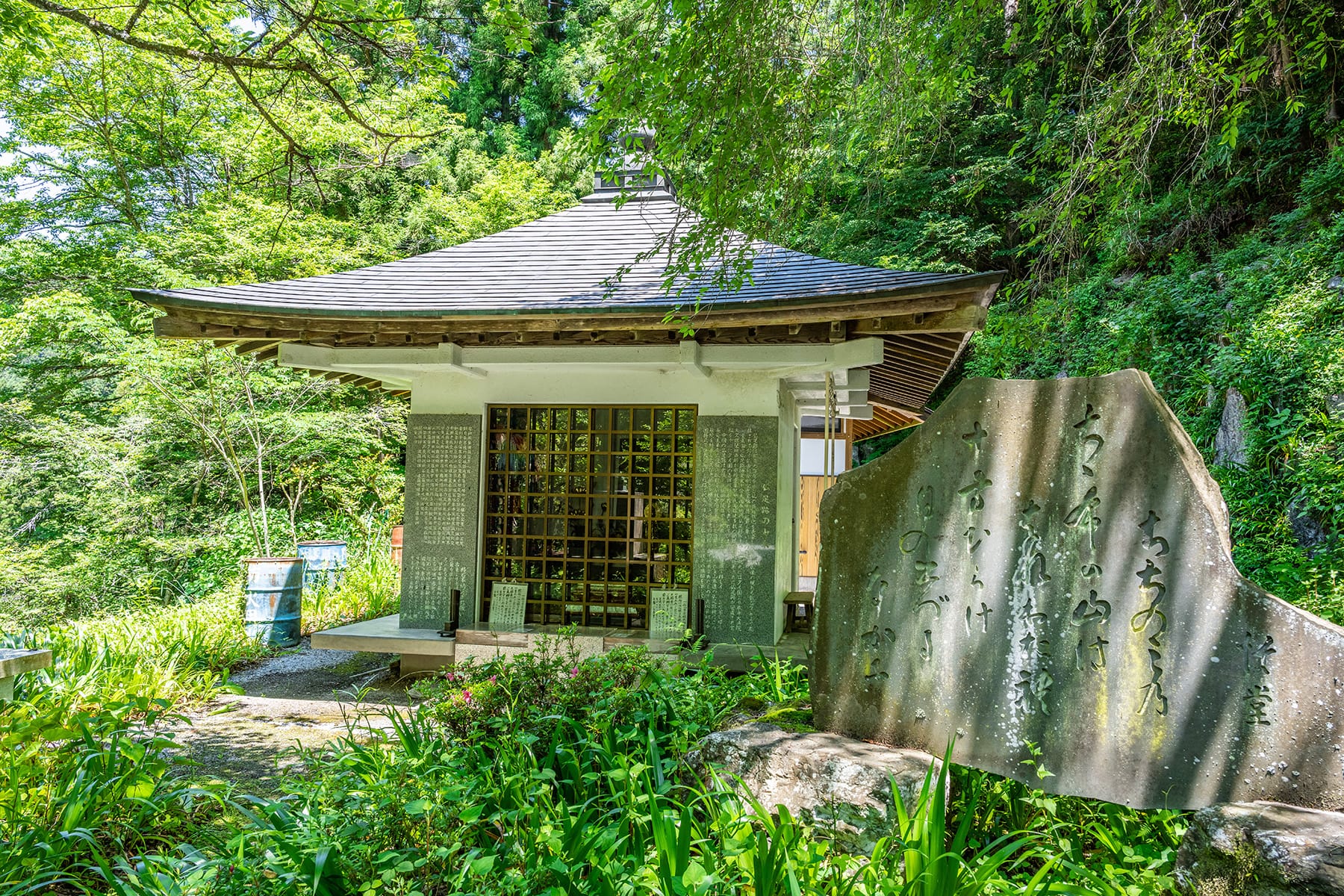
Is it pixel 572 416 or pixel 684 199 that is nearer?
pixel 684 199

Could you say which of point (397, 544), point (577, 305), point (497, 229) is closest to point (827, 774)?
point (577, 305)

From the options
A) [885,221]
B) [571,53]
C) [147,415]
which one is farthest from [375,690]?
[571,53]

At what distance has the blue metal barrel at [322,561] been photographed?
34.9 feet

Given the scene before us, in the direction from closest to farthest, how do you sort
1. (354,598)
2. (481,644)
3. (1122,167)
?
(1122,167) < (481,644) < (354,598)

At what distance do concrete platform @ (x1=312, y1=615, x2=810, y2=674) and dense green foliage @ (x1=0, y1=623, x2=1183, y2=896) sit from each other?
6.41 feet

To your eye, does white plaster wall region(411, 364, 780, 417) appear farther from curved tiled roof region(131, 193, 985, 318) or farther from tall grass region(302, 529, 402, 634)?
tall grass region(302, 529, 402, 634)

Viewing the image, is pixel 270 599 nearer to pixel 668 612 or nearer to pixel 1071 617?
pixel 668 612

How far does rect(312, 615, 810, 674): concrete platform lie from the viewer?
6.21 meters

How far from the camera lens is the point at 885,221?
50.0 feet

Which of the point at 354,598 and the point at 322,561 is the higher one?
the point at 322,561

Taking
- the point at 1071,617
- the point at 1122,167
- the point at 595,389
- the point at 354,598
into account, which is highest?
the point at 1122,167

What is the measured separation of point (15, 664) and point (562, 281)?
4490mm

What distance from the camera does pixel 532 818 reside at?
2.80 metres

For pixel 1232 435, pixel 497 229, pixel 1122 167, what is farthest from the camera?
pixel 497 229
